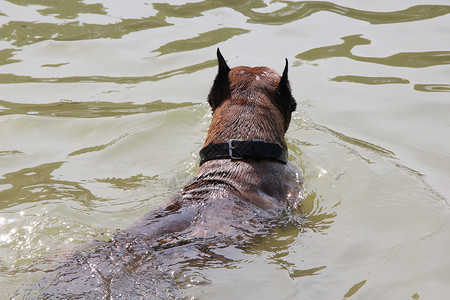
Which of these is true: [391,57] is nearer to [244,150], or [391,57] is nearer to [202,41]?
[202,41]

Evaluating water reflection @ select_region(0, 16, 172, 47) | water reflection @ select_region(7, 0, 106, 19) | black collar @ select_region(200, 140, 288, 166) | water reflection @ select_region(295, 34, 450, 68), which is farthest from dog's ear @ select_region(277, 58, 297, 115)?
water reflection @ select_region(7, 0, 106, 19)

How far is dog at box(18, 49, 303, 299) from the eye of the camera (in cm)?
421

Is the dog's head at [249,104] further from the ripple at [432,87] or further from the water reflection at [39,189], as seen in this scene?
the ripple at [432,87]

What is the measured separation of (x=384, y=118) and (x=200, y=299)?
4633 millimetres

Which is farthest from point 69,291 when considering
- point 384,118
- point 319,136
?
point 384,118

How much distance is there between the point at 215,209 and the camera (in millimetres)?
4996

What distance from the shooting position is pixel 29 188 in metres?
6.46

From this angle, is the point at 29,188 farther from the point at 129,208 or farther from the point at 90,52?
the point at 90,52

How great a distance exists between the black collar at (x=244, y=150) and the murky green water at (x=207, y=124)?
2.11 feet

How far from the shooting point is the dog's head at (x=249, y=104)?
593 centimetres

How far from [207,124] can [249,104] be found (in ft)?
6.29

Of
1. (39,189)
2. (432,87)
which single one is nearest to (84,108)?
(39,189)

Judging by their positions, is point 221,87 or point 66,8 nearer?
point 221,87

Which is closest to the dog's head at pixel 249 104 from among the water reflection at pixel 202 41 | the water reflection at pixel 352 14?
the water reflection at pixel 202 41
